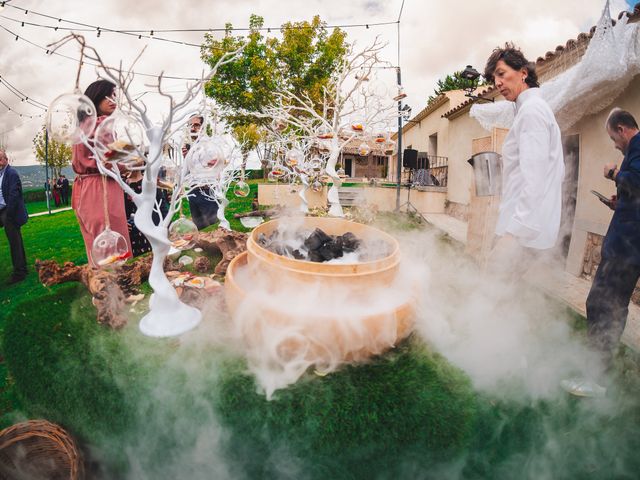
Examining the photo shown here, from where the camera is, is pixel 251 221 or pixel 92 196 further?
pixel 251 221

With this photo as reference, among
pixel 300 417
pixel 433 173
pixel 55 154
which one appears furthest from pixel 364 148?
pixel 55 154

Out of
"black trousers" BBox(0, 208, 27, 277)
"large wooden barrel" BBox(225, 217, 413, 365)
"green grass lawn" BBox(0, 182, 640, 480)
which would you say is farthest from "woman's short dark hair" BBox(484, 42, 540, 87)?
"black trousers" BBox(0, 208, 27, 277)

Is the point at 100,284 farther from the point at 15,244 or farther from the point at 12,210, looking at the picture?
the point at 15,244

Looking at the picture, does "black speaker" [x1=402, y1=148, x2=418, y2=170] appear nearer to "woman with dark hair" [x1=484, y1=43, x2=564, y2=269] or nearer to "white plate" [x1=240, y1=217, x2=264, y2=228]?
"white plate" [x1=240, y1=217, x2=264, y2=228]

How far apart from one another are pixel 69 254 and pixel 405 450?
24.7 feet

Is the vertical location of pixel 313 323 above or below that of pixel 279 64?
below

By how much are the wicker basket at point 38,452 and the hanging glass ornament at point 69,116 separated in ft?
5.11

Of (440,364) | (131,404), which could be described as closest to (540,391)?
(440,364)

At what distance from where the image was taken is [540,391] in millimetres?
2068

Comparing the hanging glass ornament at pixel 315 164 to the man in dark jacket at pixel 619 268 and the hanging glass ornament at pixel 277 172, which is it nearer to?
the hanging glass ornament at pixel 277 172

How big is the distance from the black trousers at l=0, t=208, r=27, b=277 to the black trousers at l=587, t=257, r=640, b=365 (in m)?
6.70

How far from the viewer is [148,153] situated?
82.2 inches

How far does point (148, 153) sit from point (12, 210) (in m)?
4.23

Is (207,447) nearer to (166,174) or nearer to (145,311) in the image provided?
(145,311)
